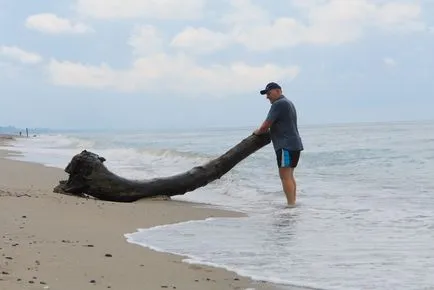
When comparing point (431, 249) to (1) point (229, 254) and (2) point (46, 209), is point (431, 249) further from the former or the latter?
(2) point (46, 209)

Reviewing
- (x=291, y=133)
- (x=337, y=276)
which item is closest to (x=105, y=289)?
(x=337, y=276)

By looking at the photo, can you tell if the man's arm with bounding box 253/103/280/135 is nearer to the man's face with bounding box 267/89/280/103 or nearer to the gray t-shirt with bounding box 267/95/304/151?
the gray t-shirt with bounding box 267/95/304/151

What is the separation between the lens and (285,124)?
8.66m

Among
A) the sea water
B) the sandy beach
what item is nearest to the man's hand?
the sea water

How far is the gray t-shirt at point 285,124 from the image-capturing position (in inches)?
340

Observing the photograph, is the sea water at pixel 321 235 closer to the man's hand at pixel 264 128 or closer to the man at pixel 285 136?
the man at pixel 285 136

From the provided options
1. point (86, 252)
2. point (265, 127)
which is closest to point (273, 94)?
point (265, 127)

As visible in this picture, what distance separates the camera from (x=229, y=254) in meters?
4.74

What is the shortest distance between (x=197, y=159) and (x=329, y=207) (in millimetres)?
11244

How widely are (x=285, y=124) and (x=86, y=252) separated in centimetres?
483

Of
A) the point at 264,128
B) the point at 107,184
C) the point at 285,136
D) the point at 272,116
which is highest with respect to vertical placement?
the point at 272,116

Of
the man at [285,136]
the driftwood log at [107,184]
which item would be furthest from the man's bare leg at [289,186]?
the driftwood log at [107,184]

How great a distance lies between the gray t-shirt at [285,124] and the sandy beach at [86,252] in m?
1.83

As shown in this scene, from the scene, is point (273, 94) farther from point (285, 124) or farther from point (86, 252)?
point (86, 252)
